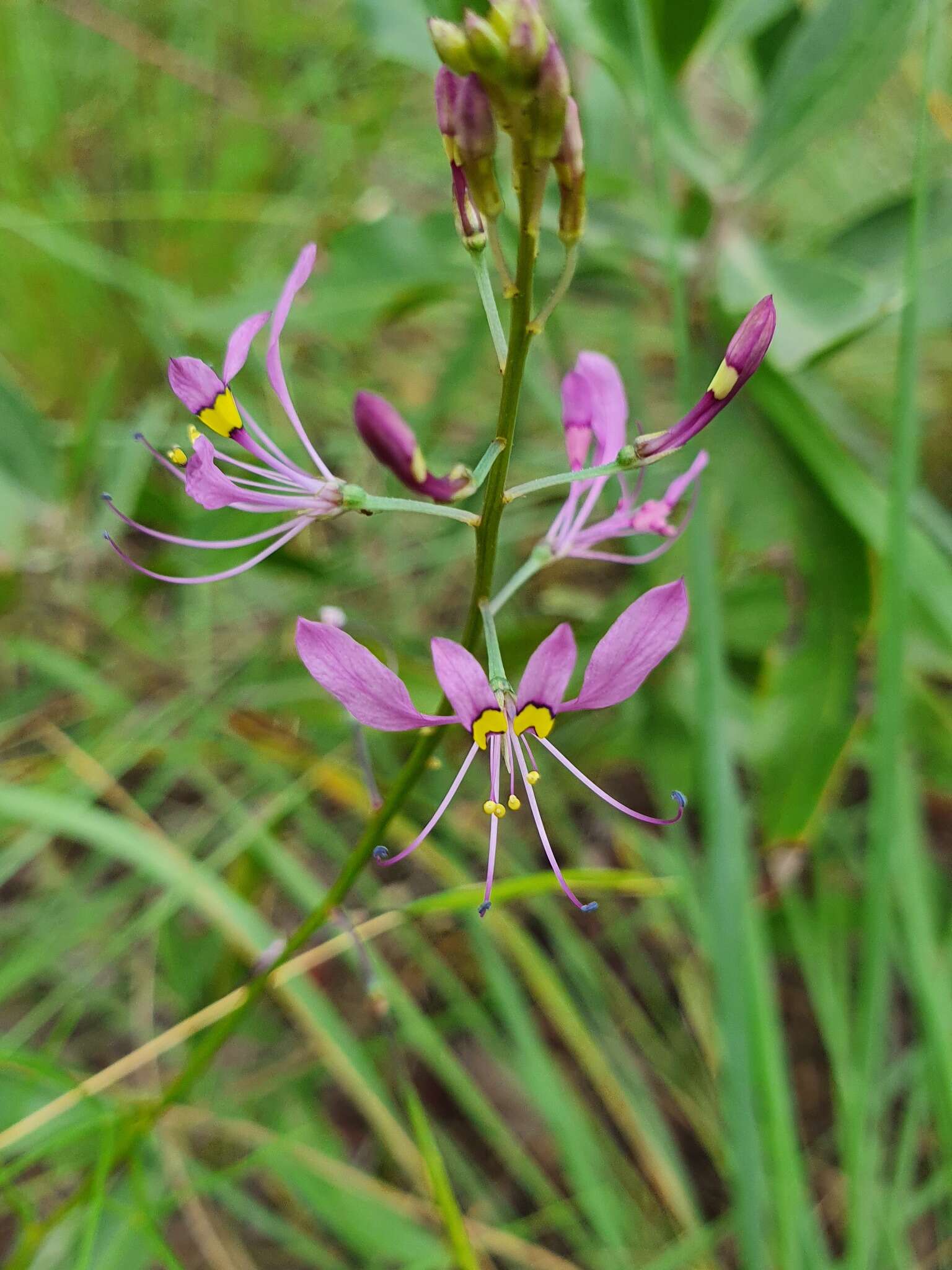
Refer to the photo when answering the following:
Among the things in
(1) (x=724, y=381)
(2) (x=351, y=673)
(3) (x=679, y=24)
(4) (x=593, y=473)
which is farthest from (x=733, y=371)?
(3) (x=679, y=24)

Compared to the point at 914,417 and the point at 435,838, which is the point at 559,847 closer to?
the point at 435,838

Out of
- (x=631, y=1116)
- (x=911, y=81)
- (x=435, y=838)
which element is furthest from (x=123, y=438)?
(x=911, y=81)

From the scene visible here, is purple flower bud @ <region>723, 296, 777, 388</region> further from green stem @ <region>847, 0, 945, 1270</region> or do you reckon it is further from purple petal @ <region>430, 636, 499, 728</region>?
green stem @ <region>847, 0, 945, 1270</region>

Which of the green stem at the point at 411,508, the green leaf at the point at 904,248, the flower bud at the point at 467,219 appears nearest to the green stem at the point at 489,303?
the flower bud at the point at 467,219

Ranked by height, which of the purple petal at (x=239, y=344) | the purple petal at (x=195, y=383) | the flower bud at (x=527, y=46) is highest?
the flower bud at (x=527, y=46)

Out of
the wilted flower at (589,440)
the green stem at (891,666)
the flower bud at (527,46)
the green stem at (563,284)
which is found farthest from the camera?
the green stem at (891,666)

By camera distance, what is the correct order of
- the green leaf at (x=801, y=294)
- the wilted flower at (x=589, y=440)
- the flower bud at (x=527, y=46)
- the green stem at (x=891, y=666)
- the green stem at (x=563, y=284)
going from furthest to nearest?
the green leaf at (x=801, y=294) → the green stem at (x=891, y=666) → the wilted flower at (x=589, y=440) → the green stem at (x=563, y=284) → the flower bud at (x=527, y=46)

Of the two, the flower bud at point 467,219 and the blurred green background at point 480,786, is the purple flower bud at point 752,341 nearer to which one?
the flower bud at point 467,219

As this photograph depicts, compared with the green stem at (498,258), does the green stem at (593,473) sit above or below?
below
